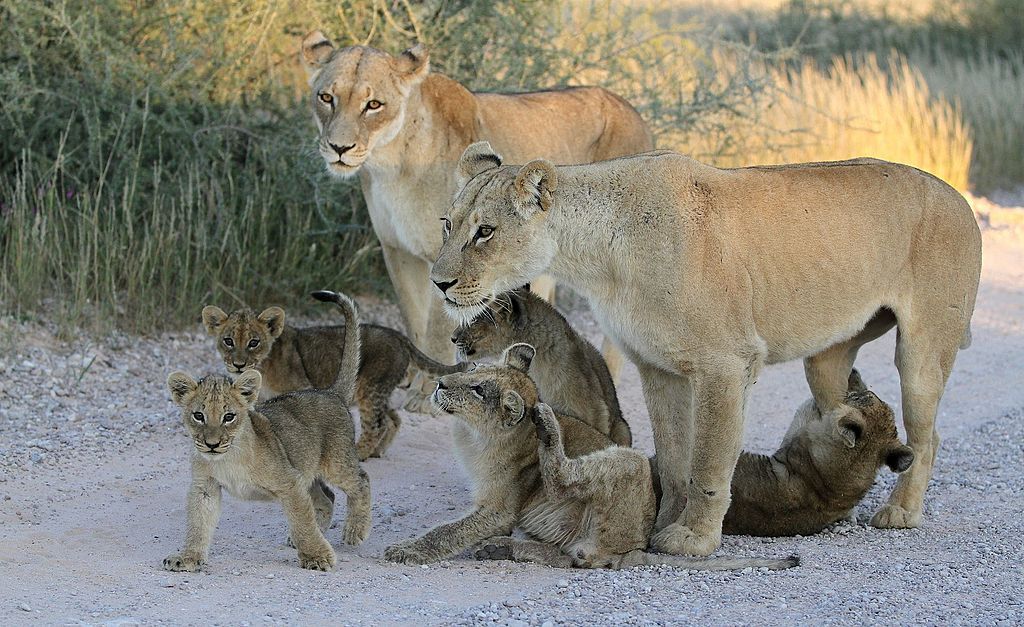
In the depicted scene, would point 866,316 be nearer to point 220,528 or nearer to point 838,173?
point 838,173

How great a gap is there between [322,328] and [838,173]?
3008 mm

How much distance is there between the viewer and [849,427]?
6293mm

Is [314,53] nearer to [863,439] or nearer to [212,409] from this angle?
[212,409]

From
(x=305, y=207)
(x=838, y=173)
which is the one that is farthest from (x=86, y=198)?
(x=838, y=173)

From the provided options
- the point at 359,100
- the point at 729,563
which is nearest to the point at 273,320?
the point at 359,100

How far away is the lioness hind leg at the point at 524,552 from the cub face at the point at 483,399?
0.49 metres

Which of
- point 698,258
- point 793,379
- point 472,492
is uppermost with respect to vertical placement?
point 698,258

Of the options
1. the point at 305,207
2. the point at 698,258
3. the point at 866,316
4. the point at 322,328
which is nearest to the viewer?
the point at 698,258

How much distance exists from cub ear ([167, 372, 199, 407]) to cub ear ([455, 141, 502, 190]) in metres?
1.63

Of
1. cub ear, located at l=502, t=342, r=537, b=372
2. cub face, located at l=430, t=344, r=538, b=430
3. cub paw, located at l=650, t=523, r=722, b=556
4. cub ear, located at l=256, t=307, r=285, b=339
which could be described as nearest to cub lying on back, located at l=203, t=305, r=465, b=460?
cub ear, located at l=256, t=307, r=285, b=339

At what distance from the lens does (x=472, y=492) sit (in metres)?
6.01

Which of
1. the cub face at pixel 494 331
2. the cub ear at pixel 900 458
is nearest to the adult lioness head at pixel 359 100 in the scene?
the cub face at pixel 494 331

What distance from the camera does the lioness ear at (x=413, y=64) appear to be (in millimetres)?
8289

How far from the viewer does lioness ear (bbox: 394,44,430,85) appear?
8289mm
